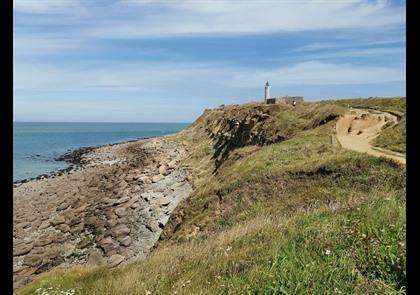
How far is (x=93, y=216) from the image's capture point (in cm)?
3102

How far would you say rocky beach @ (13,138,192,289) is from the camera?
23.2 meters

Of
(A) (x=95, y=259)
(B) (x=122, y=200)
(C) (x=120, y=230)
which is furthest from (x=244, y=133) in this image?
(A) (x=95, y=259)

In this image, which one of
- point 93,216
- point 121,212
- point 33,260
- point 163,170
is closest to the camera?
point 33,260

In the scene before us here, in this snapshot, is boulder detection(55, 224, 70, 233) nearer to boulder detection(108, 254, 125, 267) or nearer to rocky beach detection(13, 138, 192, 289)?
rocky beach detection(13, 138, 192, 289)

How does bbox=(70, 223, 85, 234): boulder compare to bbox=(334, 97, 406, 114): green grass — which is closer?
bbox=(70, 223, 85, 234): boulder

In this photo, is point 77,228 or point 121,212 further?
point 121,212

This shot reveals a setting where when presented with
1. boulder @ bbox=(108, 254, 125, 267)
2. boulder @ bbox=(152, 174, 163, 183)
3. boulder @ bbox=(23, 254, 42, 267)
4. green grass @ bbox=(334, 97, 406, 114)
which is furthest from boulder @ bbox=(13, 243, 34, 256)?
green grass @ bbox=(334, 97, 406, 114)

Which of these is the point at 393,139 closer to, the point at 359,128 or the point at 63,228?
the point at 359,128

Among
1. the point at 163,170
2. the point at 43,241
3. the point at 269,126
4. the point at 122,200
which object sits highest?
the point at 269,126

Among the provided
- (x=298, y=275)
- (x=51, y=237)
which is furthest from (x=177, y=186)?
(x=298, y=275)

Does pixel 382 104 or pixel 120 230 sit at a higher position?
pixel 382 104

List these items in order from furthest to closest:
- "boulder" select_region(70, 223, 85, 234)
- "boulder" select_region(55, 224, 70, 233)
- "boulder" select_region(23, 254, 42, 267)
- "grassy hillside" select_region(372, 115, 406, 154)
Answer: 1. "boulder" select_region(55, 224, 70, 233)
2. "boulder" select_region(70, 223, 85, 234)
3. "boulder" select_region(23, 254, 42, 267)
4. "grassy hillside" select_region(372, 115, 406, 154)
